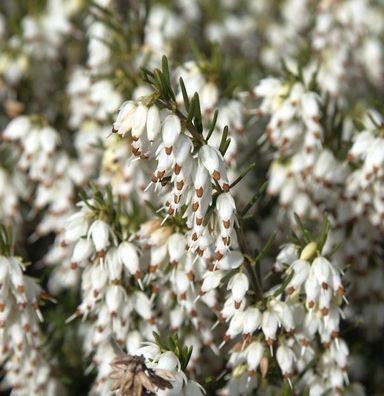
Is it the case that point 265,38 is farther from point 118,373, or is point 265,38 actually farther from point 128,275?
point 118,373

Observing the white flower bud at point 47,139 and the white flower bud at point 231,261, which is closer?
the white flower bud at point 231,261

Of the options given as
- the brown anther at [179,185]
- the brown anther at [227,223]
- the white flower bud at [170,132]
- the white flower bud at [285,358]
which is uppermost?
the white flower bud at [170,132]

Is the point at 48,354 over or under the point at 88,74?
under

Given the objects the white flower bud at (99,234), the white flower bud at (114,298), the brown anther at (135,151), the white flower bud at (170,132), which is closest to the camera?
the white flower bud at (170,132)

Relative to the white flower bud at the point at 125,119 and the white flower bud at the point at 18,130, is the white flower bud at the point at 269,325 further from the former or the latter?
the white flower bud at the point at 18,130

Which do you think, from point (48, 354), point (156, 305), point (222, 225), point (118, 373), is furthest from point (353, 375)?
point (118, 373)

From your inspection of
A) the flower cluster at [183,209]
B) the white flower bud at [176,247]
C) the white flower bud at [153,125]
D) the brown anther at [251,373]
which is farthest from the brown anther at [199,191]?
the brown anther at [251,373]

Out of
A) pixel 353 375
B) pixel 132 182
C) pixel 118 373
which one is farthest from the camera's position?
pixel 353 375

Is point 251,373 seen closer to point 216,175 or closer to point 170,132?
point 216,175

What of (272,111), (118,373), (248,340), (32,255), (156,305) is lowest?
(32,255)

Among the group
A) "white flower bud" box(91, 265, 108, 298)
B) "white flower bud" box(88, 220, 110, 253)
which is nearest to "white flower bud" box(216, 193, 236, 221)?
"white flower bud" box(88, 220, 110, 253)

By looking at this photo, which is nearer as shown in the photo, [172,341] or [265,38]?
[172,341]
